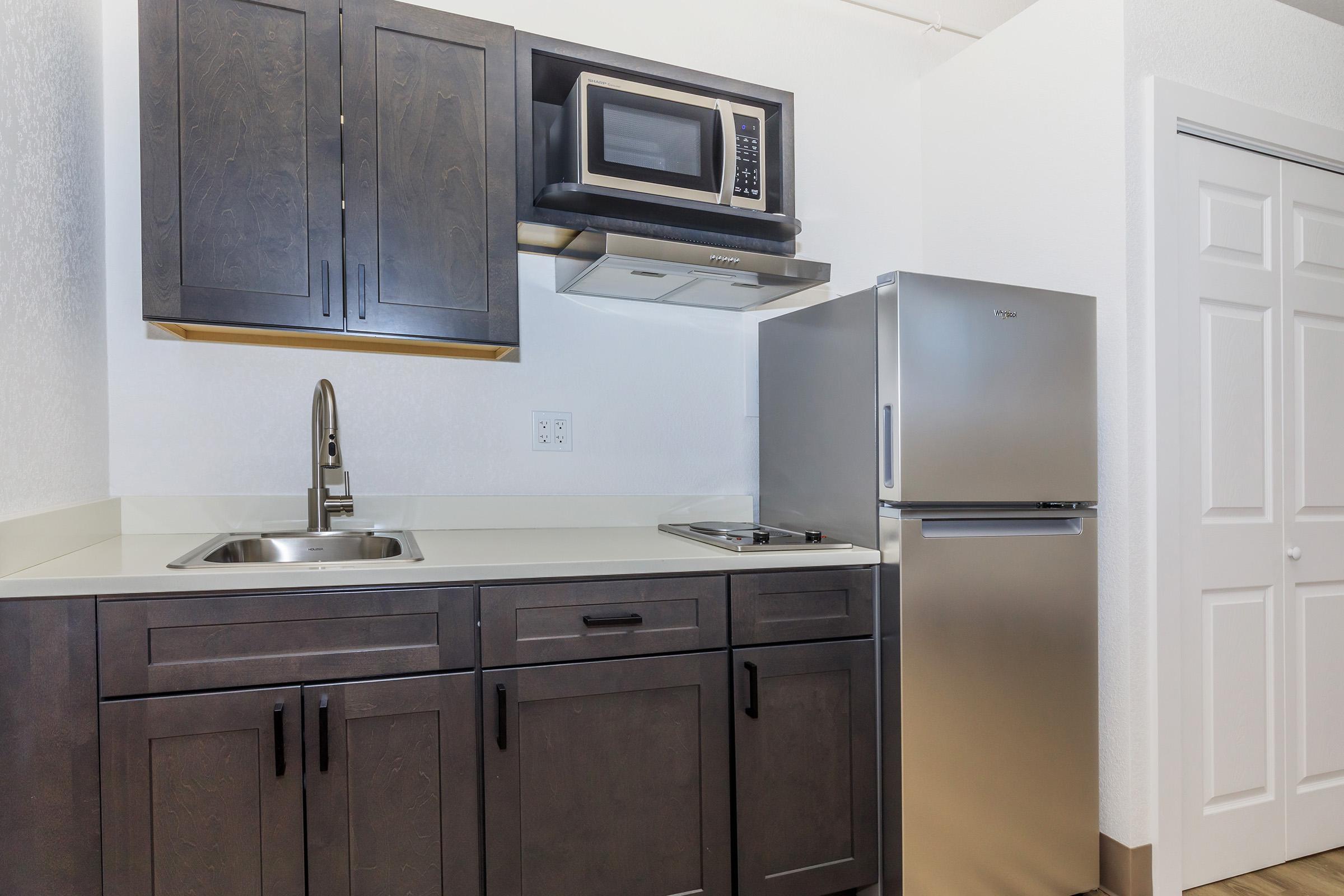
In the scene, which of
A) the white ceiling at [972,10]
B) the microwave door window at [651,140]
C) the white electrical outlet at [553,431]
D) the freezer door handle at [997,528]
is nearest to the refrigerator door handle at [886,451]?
the freezer door handle at [997,528]

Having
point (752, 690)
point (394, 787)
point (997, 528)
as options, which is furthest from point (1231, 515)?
point (394, 787)

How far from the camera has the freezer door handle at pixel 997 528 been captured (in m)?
1.78

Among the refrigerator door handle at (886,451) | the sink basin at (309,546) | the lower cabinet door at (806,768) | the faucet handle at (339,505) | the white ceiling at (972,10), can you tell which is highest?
the white ceiling at (972,10)

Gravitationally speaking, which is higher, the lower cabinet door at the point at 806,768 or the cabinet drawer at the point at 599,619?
the cabinet drawer at the point at 599,619

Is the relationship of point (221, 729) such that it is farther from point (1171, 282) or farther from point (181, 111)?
point (1171, 282)

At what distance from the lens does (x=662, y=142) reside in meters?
1.99

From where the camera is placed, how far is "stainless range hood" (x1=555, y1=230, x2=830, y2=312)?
1822 mm

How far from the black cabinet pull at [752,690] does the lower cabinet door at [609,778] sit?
0.05 metres

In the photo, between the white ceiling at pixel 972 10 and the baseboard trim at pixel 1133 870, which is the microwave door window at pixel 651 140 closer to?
the white ceiling at pixel 972 10

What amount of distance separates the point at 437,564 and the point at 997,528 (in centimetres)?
126

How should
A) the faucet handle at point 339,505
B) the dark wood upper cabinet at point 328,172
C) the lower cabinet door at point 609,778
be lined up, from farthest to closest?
the faucet handle at point 339,505, the dark wood upper cabinet at point 328,172, the lower cabinet door at point 609,778

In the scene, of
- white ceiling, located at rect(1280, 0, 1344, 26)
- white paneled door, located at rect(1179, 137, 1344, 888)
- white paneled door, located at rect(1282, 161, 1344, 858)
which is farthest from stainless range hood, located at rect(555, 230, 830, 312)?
white ceiling, located at rect(1280, 0, 1344, 26)

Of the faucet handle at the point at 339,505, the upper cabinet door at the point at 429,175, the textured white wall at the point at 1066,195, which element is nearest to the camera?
the upper cabinet door at the point at 429,175

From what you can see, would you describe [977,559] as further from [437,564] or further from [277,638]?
[277,638]
